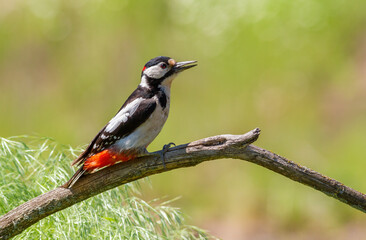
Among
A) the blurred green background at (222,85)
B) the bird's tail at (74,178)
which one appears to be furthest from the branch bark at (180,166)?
the blurred green background at (222,85)

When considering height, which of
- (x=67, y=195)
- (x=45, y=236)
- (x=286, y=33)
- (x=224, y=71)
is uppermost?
(x=286, y=33)

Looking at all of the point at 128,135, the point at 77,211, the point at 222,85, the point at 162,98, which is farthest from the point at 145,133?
the point at 222,85

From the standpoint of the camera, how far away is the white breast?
2.63 m

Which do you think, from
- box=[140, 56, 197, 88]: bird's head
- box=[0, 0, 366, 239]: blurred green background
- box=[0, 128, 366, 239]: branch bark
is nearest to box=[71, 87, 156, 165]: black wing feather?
box=[0, 128, 366, 239]: branch bark

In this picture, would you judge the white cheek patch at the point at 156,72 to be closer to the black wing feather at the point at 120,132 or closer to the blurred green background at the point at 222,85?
the black wing feather at the point at 120,132

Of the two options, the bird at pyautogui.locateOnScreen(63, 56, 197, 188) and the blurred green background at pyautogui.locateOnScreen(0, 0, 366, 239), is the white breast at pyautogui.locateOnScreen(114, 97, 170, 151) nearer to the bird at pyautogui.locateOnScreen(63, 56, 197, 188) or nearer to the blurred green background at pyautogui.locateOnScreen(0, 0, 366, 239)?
the bird at pyautogui.locateOnScreen(63, 56, 197, 188)

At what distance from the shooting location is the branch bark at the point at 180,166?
236 cm

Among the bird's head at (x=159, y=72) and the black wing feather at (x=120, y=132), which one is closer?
the black wing feather at (x=120, y=132)

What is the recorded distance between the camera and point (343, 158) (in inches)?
217

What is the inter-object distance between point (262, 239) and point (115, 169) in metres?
3.10

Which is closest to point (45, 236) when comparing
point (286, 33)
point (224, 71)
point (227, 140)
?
point (227, 140)

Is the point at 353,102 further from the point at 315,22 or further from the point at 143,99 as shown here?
the point at 143,99

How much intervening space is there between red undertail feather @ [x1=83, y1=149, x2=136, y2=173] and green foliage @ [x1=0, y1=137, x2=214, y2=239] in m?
0.37

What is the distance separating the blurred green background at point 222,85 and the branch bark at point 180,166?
2963mm
